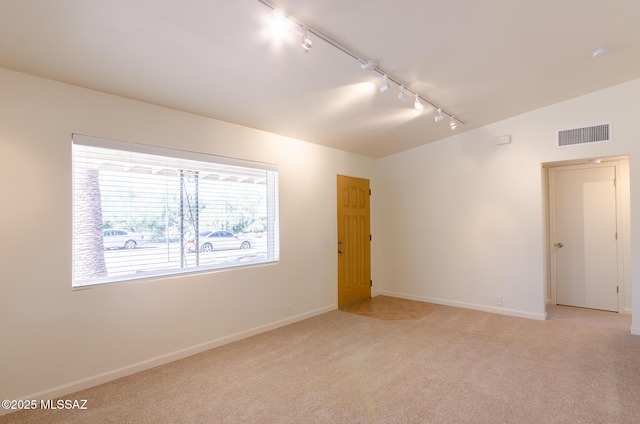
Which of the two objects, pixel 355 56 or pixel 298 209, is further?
pixel 298 209

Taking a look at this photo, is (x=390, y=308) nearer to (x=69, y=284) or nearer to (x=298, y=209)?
(x=298, y=209)

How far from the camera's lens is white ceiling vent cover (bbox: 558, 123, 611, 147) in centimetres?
406

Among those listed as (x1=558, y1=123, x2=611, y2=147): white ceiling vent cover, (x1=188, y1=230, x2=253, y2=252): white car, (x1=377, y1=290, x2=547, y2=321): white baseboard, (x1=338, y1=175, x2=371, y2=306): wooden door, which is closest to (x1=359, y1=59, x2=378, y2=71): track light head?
(x1=188, y1=230, x2=253, y2=252): white car

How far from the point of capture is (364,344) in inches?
143

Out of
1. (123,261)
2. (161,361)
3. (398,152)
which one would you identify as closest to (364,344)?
(161,361)

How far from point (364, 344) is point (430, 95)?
2.86 m

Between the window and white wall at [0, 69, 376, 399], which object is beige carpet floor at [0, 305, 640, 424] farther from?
the window

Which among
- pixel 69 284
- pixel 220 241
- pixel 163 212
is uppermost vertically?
pixel 163 212

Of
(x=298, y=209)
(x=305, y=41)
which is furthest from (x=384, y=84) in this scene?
(x=298, y=209)

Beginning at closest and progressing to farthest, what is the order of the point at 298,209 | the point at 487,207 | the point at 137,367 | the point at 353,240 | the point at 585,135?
the point at 137,367 → the point at 585,135 → the point at 298,209 → the point at 487,207 → the point at 353,240

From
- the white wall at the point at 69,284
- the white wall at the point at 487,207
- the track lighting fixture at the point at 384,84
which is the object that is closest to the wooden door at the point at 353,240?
the white wall at the point at 487,207

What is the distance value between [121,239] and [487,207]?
15.6 ft

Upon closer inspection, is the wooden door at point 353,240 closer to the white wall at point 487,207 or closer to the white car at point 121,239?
the white wall at point 487,207

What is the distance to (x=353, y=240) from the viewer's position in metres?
5.53
